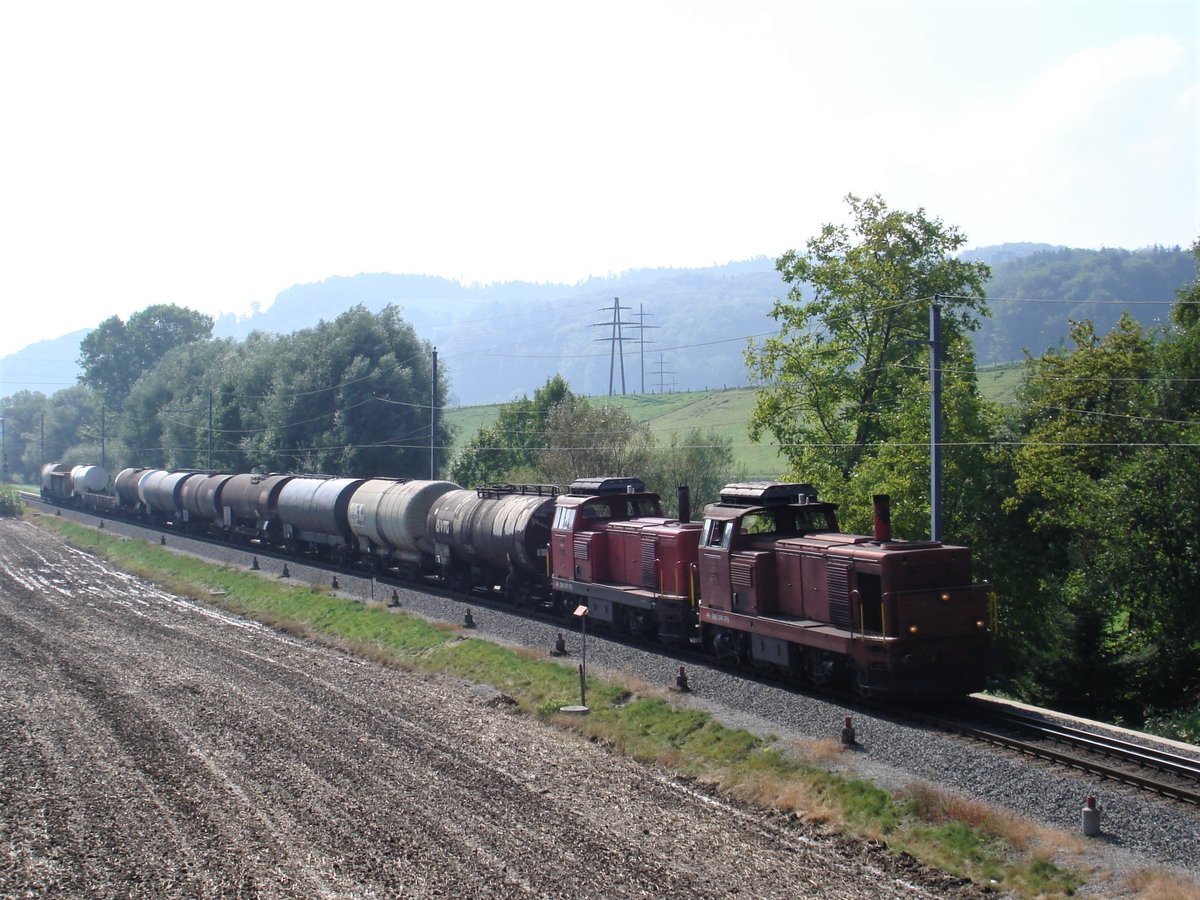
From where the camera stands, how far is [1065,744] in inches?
652

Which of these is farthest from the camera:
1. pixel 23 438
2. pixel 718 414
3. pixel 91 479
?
pixel 23 438

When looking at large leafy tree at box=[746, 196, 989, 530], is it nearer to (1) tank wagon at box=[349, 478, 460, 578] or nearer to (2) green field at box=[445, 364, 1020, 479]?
(1) tank wagon at box=[349, 478, 460, 578]

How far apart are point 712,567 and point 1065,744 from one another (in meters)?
8.03

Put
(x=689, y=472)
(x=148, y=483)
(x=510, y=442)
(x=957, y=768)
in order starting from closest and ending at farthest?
(x=957, y=768)
(x=689, y=472)
(x=148, y=483)
(x=510, y=442)

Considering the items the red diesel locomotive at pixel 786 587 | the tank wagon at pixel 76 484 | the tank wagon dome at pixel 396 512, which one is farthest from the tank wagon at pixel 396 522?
the tank wagon at pixel 76 484

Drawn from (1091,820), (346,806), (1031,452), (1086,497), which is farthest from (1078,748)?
(1031,452)

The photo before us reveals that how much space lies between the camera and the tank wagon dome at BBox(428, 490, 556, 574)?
102 feet

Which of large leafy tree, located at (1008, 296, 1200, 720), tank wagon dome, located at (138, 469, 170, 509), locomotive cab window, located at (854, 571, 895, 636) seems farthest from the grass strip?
tank wagon dome, located at (138, 469, 170, 509)

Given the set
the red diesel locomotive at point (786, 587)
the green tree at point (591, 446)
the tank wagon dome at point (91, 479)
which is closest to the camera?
the red diesel locomotive at point (786, 587)

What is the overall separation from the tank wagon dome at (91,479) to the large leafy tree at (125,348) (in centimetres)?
5685

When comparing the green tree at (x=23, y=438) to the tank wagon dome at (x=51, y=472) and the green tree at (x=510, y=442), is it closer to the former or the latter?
the tank wagon dome at (x=51, y=472)

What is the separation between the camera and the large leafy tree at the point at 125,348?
144 m

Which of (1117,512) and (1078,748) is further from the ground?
(1117,512)

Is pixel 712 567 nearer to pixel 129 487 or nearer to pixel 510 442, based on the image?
pixel 510 442
